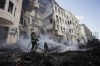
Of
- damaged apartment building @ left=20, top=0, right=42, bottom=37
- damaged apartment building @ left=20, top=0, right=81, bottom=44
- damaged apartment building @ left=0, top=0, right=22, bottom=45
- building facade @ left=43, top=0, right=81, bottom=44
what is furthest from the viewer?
building facade @ left=43, top=0, right=81, bottom=44

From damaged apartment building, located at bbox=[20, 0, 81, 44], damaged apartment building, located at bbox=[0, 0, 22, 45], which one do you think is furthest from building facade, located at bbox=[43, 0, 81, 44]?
damaged apartment building, located at bbox=[0, 0, 22, 45]

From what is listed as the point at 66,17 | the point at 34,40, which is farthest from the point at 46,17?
the point at 34,40

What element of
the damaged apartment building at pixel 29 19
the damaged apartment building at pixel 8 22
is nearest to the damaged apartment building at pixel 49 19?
the damaged apartment building at pixel 29 19

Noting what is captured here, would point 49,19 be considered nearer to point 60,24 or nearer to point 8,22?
point 60,24

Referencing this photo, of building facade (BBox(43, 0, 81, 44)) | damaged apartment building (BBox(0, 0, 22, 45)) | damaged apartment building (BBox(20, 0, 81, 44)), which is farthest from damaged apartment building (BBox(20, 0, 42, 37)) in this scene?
damaged apartment building (BBox(0, 0, 22, 45))

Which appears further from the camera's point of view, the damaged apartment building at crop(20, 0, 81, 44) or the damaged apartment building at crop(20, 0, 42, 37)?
the damaged apartment building at crop(20, 0, 81, 44)

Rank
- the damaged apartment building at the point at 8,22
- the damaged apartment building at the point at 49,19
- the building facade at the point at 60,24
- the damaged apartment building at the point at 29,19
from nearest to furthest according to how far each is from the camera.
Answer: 1. the damaged apartment building at the point at 8,22
2. the damaged apartment building at the point at 29,19
3. the damaged apartment building at the point at 49,19
4. the building facade at the point at 60,24

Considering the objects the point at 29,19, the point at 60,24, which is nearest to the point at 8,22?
the point at 29,19

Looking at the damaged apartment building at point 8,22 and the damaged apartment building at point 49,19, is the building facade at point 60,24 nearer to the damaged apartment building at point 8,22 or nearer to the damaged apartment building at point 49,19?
the damaged apartment building at point 49,19

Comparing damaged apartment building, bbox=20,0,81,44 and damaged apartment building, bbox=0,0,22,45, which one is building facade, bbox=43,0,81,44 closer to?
damaged apartment building, bbox=20,0,81,44

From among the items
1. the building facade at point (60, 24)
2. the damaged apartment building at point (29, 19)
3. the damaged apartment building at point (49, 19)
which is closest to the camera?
the damaged apartment building at point (29, 19)

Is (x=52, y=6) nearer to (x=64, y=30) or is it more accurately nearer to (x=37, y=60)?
(x=64, y=30)

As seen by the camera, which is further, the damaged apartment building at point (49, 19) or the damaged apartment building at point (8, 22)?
the damaged apartment building at point (49, 19)

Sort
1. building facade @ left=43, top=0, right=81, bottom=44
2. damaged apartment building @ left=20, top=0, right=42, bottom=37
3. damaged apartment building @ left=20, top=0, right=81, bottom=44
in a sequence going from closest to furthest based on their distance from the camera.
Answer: damaged apartment building @ left=20, top=0, right=42, bottom=37 < damaged apartment building @ left=20, top=0, right=81, bottom=44 < building facade @ left=43, top=0, right=81, bottom=44
